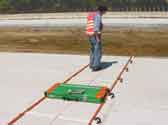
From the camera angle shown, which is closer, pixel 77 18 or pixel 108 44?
pixel 108 44

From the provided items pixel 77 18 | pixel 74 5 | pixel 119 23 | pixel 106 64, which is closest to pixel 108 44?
pixel 106 64

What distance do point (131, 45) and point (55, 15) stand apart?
105ft

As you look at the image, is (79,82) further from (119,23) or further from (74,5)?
(74,5)

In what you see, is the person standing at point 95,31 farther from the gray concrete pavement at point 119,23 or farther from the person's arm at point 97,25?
the gray concrete pavement at point 119,23

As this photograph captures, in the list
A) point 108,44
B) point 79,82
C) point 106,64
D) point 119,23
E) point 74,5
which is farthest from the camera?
point 74,5

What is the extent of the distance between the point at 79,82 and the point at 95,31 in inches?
77.5

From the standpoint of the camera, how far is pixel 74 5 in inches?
2389

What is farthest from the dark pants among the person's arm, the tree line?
the tree line

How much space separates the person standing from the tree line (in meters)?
42.5

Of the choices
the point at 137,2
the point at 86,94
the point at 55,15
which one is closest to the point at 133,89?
the point at 86,94

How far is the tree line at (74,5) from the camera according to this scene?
5400cm

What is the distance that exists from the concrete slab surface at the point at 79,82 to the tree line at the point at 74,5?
41.3m

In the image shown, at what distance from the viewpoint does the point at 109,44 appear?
19.5 metres

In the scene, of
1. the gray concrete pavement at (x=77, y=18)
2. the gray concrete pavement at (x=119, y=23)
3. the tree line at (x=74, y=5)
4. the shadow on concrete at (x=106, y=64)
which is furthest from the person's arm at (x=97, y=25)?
the tree line at (x=74, y=5)
